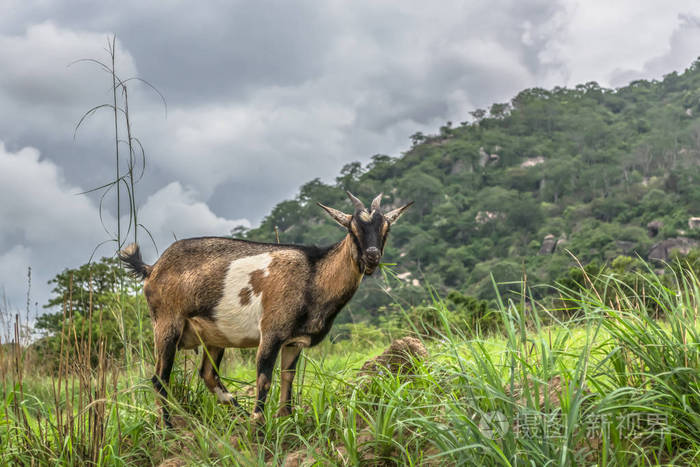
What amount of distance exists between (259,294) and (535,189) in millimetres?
91921

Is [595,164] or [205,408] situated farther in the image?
[595,164]

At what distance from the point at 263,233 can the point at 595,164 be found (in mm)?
50607

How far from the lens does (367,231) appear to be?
4500mm

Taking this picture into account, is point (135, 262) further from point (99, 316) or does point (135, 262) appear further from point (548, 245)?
point (548, 245)

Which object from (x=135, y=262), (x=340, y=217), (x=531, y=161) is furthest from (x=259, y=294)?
(x=531, y=161)

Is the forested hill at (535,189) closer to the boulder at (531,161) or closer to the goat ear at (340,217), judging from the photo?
the boulder at (531,161)

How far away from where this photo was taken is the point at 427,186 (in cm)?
8600

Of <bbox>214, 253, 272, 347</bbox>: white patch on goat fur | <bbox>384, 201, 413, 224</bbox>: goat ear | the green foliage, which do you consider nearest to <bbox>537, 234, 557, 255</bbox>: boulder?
the green foliage

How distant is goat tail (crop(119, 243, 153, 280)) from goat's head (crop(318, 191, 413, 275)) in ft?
6.01

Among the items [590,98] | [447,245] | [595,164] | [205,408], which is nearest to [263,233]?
[447,245]

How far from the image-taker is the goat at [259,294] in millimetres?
4680

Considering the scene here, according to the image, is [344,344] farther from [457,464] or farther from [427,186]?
[427,186]

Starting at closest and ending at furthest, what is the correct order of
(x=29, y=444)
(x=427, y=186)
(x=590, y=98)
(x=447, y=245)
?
1. (x=29, y=444)
2. (x=447, y=245)
3. (x=427, y=186)
4. (x=590, y=98)

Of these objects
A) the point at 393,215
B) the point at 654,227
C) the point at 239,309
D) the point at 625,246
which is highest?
the point at 654,227
